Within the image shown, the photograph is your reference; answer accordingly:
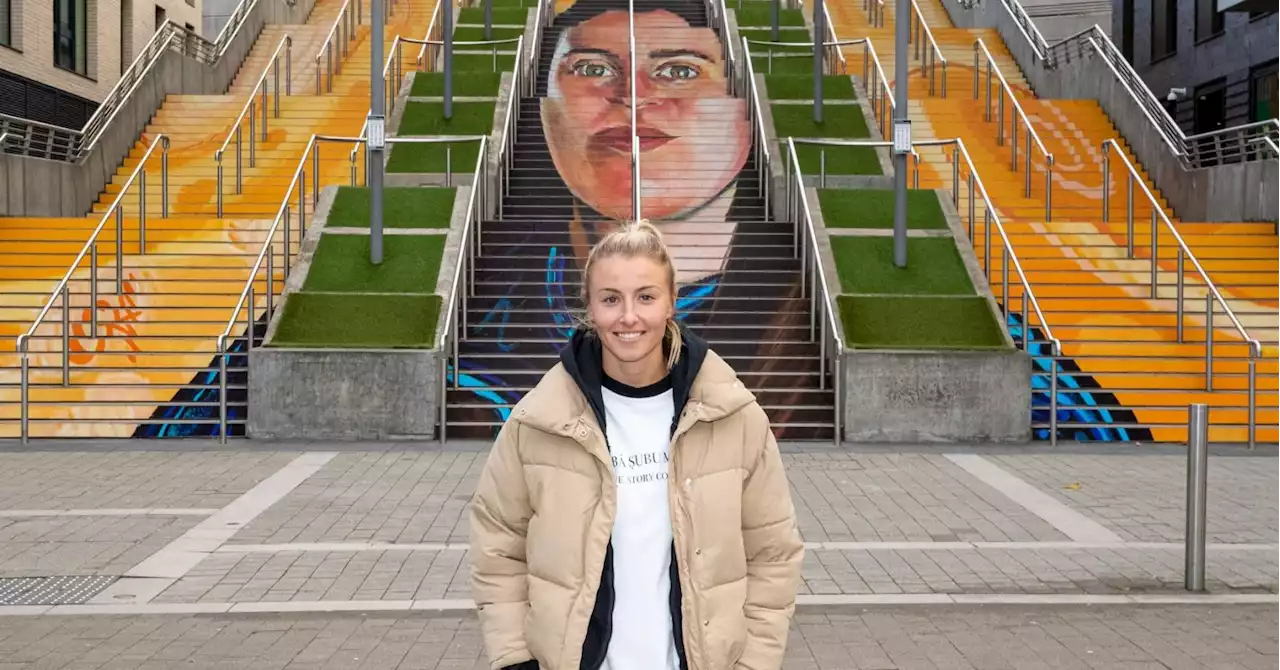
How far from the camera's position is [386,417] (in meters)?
13.2

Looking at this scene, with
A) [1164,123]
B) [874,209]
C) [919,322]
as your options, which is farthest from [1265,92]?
[919,322]

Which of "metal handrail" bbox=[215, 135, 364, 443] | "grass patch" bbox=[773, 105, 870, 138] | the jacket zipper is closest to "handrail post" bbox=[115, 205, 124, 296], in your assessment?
"metal handrail" bbox=[215, 135, 364, 443]

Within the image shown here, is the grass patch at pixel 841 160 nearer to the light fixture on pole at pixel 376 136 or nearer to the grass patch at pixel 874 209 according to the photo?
the grass patch at pixel 874 209

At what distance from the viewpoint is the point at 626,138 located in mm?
21391

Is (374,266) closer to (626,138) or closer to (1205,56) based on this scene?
(626,138)

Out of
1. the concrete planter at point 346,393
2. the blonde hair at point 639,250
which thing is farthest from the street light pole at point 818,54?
the blonde hair at point 639,250

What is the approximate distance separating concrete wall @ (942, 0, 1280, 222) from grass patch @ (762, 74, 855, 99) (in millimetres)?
4335

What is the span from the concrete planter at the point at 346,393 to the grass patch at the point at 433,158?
6909mm

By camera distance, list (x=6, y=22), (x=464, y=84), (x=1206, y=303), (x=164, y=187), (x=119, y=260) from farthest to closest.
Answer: (x=6, y=22), (x=464, y=84), (x=164, y=187), (x=119, y=260), (x=1206, y=303)

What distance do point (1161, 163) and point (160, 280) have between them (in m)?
14.8

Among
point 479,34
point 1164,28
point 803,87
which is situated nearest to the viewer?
point 803,87

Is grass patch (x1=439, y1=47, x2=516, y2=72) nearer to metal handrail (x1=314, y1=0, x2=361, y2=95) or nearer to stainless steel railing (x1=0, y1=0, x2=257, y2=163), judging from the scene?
metal handrail (x1=314, y1=0, x2=361, y2=95)

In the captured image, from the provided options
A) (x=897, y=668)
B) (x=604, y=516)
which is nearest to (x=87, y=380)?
(x=897, y=668)

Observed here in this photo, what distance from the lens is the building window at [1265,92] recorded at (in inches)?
972
